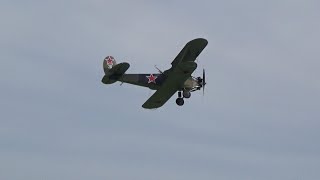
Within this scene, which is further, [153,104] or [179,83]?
[153,104]

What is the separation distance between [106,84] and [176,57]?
4798 millimetres

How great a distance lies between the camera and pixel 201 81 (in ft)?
152

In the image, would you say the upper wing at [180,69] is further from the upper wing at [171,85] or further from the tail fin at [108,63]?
the tail fin at [108,63]

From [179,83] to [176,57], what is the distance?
1.72 metres

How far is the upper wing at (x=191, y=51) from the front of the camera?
42.7 meters

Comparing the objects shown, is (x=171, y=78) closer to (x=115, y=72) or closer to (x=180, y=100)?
(x=180, y=100)

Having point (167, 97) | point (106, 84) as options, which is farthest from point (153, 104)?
point (106, 84)

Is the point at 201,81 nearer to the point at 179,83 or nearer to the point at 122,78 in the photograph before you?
the point at 179,83

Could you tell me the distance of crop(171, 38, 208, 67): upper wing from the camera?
4274 cm

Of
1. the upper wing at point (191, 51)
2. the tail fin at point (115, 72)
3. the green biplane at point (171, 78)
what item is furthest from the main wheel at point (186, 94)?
the tail fin at point (115, 72)

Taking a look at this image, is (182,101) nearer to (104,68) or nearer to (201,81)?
(201,81)

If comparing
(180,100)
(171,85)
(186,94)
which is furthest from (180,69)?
(180,100)

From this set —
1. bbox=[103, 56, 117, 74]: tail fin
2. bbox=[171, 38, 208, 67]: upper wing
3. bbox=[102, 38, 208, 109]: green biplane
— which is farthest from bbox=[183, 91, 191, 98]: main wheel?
bbox=[103, 56, 117, 74]: tail fin

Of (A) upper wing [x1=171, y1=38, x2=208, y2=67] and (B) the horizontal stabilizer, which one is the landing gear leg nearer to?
(A) upper wing [x1=171, y1=38, x2=208, y2=67]
